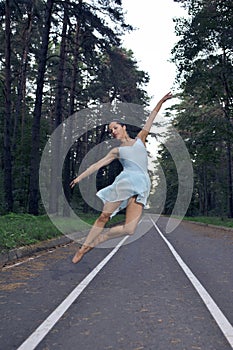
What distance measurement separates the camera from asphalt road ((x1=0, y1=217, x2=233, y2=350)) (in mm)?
4457

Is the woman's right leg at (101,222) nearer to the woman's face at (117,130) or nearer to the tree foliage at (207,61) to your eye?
the woman's face at (117,130)

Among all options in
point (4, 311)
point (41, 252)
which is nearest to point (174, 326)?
point (4, 311)

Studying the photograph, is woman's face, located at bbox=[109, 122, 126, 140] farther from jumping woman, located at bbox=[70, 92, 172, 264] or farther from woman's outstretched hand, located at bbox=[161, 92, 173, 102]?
woman's outstretched hand, located at bbox=[161, 92, 173, 102]

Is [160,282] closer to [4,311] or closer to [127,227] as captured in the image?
[4,311]

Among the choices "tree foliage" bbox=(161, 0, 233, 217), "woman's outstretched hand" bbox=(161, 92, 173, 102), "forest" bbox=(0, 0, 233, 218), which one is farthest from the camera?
"tree foliage" bbox=(161, 0, 233, 217)

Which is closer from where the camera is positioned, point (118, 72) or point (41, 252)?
point (41, 252)

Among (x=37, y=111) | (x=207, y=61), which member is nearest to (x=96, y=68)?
(x=37, y=111)

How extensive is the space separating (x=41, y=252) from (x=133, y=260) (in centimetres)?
289

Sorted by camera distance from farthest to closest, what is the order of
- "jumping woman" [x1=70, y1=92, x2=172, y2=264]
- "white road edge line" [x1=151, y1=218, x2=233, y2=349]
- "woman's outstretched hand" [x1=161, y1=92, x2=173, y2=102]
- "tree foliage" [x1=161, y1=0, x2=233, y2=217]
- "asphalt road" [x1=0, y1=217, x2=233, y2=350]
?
"tree foliage" [x1=161, y1=0, x2=233, y2=217], "woman's outstretched hand" [x1=161, y1=92, x2=173, y2=102], "white road edge line" [x1=151, y1=218, x2=233, y2=349], "asphalt road" [x1=0, y1=217, x2=233, y2=350], "jumping woman" [x1=70, y1=92, x2=172, y2=264]

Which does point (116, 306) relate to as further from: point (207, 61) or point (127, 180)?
point (207, 61)

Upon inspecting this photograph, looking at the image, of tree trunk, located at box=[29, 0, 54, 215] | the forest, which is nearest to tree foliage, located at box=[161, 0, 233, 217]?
the forest

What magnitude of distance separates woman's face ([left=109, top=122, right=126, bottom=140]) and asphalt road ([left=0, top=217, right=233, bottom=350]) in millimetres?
2031

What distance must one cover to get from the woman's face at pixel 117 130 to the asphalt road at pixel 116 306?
203cm

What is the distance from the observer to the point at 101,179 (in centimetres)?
4309
